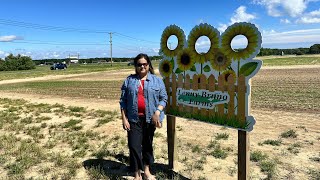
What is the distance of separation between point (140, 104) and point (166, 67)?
84cm

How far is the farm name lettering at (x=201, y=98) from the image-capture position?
3.96 meters

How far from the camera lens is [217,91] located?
400 centimetres

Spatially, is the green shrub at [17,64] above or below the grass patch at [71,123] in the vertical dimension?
above

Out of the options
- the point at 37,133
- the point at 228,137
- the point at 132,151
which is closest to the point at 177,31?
the point at 132,151

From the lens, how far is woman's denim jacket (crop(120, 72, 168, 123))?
13.7 feet

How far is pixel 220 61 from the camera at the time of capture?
3.93m

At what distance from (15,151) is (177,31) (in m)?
3.65

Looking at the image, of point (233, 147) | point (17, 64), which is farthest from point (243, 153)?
point (17, 64)

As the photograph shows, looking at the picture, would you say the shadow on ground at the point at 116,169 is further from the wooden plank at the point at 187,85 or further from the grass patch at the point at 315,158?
the grass patch at the point at 315,158

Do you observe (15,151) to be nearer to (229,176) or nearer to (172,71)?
(172,71)

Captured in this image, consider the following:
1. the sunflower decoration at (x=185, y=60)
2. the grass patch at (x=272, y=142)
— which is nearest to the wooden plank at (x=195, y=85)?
the sunflower decoration at (x=185, y=60)

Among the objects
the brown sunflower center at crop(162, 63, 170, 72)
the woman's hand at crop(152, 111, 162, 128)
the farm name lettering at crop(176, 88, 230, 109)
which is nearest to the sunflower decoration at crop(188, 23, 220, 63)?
the farm name lettering at crop(176, 88, 230, 109)

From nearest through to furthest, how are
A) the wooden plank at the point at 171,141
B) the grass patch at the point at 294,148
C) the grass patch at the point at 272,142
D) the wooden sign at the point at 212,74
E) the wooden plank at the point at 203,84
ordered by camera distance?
the wooden sign at the point at 212,74
the wooden plank at the point at 203,84
the wooden plank at the point at 171,141
the grass patch at the point at 294,148
the grass patch at the point at 272,142

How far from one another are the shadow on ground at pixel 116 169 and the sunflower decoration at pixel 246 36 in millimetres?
1886
